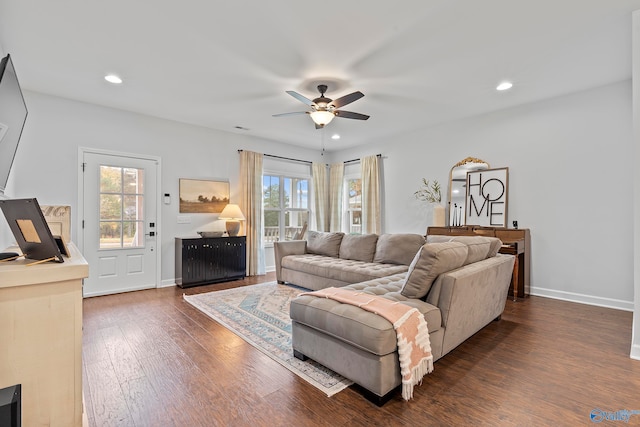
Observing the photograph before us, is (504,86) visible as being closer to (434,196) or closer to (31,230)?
(434,196)

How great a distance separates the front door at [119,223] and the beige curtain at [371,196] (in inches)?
149

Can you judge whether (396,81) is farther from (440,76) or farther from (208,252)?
(208,252)

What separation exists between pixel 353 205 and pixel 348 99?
388 centimetres

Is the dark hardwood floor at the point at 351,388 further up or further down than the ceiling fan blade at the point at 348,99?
further down

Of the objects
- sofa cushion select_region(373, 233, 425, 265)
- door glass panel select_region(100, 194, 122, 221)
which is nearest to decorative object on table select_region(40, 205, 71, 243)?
door glass panel select_region(100, 194, 122, 221)

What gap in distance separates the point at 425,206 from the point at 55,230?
5098 mm

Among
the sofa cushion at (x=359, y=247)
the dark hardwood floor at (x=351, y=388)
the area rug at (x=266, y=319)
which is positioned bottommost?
the dark hardwood floor at (x=351, y=388)

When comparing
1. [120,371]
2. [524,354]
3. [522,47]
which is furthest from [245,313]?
[522,47]

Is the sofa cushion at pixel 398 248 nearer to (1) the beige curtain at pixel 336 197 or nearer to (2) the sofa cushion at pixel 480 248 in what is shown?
(2) the sofa cushion at pixel 480 248

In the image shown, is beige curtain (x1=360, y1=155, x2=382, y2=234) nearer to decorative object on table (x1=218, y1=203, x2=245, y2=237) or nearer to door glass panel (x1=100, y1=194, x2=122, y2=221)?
decorative object on table (x1=218, y1=203, x2=245, y2=237)

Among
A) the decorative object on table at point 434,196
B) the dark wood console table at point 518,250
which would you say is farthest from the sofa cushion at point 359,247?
the dark wood console table at point 518,250

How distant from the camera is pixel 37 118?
12.5ft

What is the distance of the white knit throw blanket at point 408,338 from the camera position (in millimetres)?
1838

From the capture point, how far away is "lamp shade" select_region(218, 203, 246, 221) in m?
5.21
